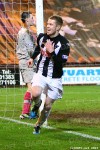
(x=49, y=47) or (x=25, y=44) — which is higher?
(x=49, y=47)

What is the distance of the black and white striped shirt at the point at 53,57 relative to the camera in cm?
813

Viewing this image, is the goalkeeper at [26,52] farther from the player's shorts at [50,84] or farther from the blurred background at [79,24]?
the blurred background at [79,24]

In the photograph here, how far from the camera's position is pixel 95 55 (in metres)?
31.6

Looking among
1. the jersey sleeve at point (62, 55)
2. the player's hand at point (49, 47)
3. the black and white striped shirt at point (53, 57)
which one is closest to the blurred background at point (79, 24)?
the black and white striped shirt at point (53, 57)

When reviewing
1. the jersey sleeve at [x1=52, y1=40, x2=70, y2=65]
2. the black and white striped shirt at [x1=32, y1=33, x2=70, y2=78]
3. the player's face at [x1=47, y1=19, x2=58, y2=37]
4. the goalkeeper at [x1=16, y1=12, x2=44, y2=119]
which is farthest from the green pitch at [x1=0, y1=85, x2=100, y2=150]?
the player's face at [x1=47, y1=19, x2=58, y2=37]

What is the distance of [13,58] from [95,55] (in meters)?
5.49

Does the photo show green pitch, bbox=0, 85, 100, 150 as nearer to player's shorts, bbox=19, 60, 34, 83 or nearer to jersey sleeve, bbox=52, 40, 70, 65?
player's shorts, bbox=19, 60, 34, 83

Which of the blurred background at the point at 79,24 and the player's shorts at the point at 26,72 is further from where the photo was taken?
the blurred background at the point at 79,24

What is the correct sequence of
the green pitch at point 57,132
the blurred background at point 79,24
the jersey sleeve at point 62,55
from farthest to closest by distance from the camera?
the blurred background at point 79,24 → the jersey sleeve at point 62,55 → the green pitch at point 57,132

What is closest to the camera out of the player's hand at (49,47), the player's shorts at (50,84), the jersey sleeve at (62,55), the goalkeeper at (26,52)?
the player's hand at (49,47)

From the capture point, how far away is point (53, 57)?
8086mm

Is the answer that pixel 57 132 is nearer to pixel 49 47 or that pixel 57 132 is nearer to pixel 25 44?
pixel 49 47

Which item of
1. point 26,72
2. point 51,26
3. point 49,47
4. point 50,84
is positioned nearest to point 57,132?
point 50,84

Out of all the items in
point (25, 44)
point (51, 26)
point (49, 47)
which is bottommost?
point (25, 44)
